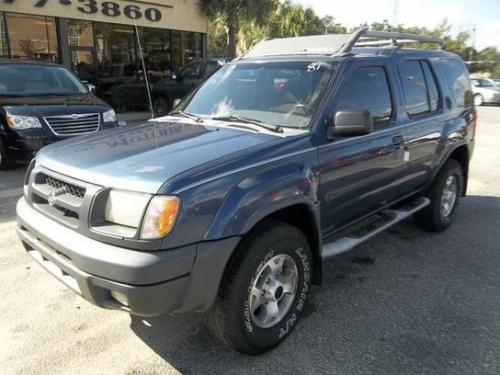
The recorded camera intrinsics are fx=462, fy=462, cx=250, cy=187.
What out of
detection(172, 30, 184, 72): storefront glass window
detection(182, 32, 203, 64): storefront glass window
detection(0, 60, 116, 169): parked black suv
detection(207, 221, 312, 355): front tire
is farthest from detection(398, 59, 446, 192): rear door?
detection(182, 32, 203, 64): storefront glass window

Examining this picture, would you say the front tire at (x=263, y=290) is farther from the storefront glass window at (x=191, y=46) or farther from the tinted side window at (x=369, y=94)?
the storefront glass window at (x=191, y=46)

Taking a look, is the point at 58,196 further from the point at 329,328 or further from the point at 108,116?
the point at 108,116

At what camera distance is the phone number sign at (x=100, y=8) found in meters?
14.2

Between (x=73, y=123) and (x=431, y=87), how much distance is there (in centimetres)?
546

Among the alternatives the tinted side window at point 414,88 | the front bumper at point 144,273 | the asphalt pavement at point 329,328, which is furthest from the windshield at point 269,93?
the asphalt pavement at point 329,328

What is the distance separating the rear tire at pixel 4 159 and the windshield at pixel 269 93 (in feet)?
15.2

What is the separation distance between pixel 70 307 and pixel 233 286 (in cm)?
157

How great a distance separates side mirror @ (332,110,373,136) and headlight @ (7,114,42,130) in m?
5.56

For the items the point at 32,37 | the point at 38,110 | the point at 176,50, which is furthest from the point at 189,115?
the point at 176,50

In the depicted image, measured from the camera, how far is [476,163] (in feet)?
30.1

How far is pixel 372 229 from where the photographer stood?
402 centimetres

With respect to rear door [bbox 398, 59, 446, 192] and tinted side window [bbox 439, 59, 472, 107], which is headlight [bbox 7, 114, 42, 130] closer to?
rear door [bbox 398, 59, 446, 192]

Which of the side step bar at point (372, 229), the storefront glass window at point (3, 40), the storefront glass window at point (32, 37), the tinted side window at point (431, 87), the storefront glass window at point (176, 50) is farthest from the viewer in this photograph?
the storefront glass window at point (176, 50)

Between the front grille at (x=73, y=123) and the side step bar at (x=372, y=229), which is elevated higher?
the front grille at (x=73, y=123)
